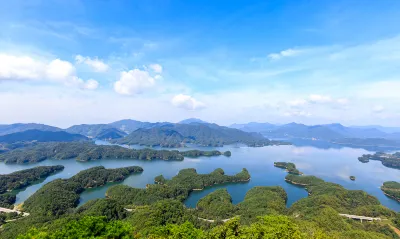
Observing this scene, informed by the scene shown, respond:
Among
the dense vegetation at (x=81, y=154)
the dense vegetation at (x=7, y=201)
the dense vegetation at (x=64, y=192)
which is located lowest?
the dense vegetation at (x=7, y=201)

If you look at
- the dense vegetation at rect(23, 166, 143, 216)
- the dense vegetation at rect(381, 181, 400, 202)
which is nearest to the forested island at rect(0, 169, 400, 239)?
the dense vegetation at rect(23, 166, 143, 216)

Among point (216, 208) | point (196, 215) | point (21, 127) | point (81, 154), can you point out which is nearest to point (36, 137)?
point (81, 154)

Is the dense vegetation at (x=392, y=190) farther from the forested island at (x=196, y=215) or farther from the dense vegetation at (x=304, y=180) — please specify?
the dense vegetation at (x=304, y=180)

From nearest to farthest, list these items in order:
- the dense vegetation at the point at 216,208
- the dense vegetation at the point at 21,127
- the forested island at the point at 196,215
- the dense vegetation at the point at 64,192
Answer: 1. the forested island at the point at 196,215
2. the dense vegetation at the point at 216,208
3. the dense vegetation at the point at 64,192
4. the dense vegetation at the point at 21,127

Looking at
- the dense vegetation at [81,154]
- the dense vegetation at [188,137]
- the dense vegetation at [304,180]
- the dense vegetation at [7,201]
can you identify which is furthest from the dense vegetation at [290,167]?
the dense vegetation at [188,137]

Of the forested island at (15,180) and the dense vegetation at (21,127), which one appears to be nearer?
the forested island at (15,180)

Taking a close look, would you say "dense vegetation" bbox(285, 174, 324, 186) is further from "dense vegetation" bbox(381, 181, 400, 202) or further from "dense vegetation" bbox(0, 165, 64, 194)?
"dense vegetation" bbox(0, 165, 64, 194)

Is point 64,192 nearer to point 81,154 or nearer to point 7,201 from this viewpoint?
point 7,201

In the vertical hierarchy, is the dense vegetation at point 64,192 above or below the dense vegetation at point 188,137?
below
